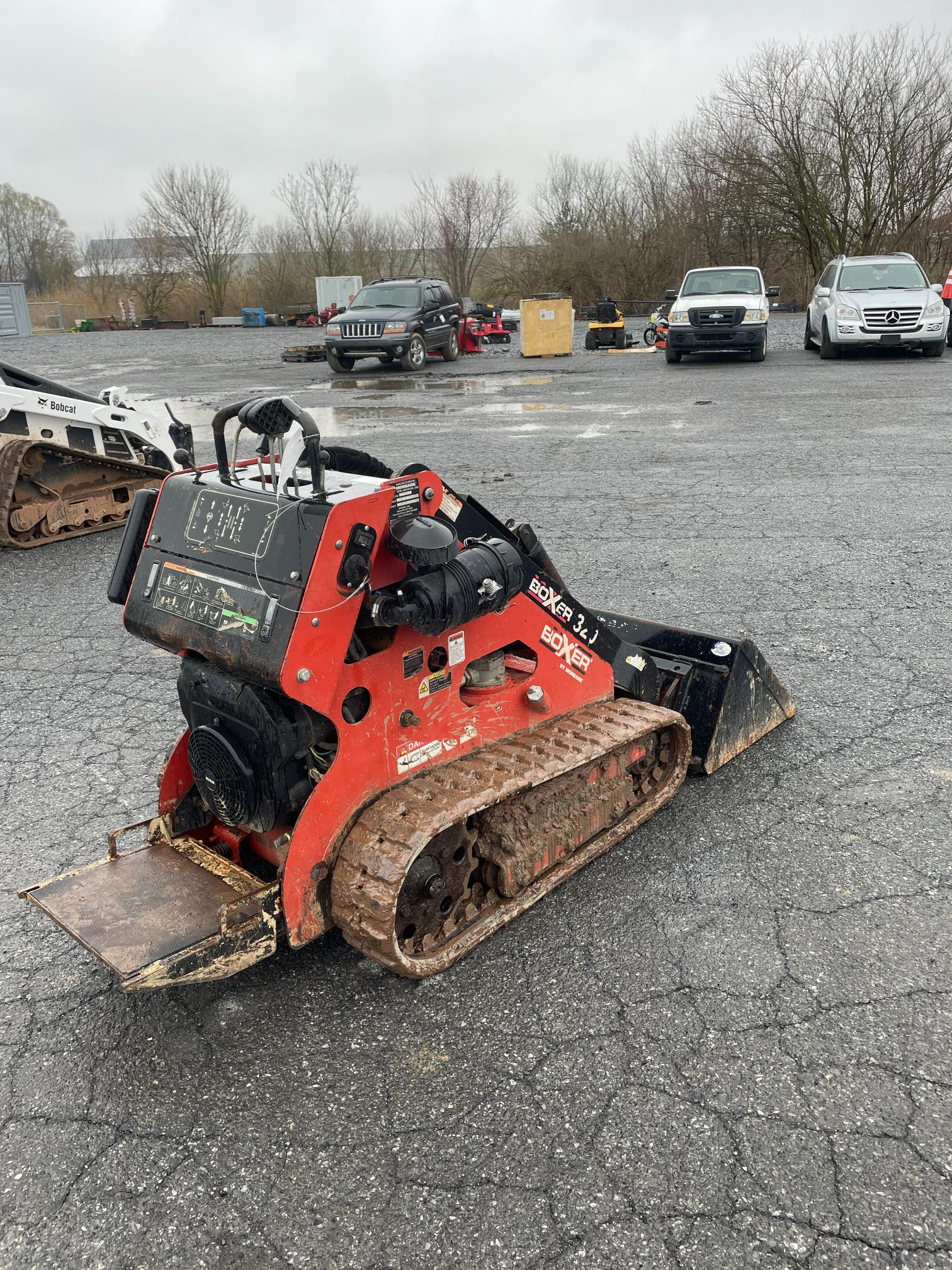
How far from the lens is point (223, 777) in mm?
3182

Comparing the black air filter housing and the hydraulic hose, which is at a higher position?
the hydraulic hose

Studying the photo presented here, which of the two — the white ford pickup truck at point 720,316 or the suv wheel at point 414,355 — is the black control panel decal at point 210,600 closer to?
the white ford pickup truck at point 720,316

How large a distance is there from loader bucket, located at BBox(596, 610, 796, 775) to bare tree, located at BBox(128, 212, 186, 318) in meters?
49.1

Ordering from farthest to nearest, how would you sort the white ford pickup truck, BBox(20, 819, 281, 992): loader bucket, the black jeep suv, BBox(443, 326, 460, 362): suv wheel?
BBox(443, 326, 460, 362): suv wheel < the black jeep suv < the white ford pickup truck < BBox(20, 819, 281, 992): loader bucket

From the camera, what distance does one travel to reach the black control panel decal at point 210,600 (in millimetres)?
2922

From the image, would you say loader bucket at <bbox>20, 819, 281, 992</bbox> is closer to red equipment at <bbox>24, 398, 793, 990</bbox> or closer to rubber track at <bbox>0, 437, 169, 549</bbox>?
red equipment at <bbox>24, 398, 793, 990</bbox>

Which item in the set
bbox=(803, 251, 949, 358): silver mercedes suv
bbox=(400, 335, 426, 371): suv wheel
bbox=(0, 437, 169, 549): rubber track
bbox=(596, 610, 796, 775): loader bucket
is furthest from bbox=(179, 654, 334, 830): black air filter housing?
bbox=(400, 335, 426, 371): suv wheel

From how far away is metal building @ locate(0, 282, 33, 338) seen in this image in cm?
3931

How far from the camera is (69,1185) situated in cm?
255

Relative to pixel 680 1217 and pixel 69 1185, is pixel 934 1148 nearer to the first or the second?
pixel 680 1217

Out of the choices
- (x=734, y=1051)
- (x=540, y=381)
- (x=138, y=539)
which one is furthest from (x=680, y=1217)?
(x=540, y=381)

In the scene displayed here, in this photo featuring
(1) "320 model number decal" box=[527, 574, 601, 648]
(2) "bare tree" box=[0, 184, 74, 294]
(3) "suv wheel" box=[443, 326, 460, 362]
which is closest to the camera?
(1) "320 model number decal" box=[527, 574, 601, 648]

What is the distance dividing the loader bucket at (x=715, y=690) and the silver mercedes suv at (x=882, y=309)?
54.2 feet

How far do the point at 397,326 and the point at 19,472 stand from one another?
1441 cm
